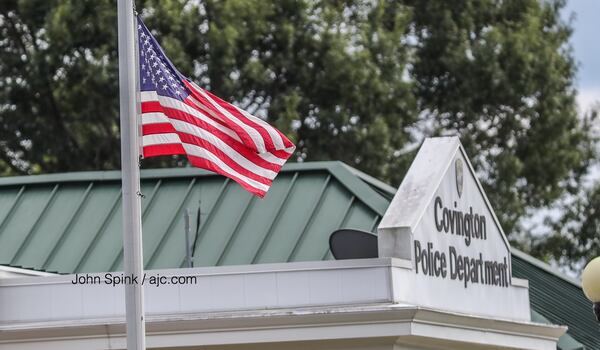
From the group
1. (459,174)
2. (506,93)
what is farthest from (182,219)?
(506,93)

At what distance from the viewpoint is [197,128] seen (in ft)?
45.9

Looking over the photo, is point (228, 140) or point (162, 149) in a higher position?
point (228, 140)

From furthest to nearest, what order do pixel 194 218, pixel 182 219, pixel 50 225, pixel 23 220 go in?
1. pixel 23 220
2. pixel 50 225
3. pixel 182 219
4. pixel 194 218

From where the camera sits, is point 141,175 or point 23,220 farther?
point 141,175

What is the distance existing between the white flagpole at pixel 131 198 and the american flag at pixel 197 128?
1.27ft

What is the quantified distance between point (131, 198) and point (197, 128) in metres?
1.00

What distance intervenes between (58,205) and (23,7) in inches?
565

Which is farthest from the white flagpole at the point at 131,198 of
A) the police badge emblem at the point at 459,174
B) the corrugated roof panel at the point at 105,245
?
the corrugated roof panel at the point at 105,245

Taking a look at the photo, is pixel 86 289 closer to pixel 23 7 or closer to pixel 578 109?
pixel 23 7

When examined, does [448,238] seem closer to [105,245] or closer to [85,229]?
[105,245]

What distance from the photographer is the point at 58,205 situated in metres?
21.7

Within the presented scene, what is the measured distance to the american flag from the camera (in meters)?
13.9

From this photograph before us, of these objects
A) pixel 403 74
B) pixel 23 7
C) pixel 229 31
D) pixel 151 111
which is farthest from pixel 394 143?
pixel 151 111

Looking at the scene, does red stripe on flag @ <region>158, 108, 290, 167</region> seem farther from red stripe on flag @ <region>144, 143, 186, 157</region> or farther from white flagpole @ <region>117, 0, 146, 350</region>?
white flagpole @ <region>117, 0, 146, 350</region>
